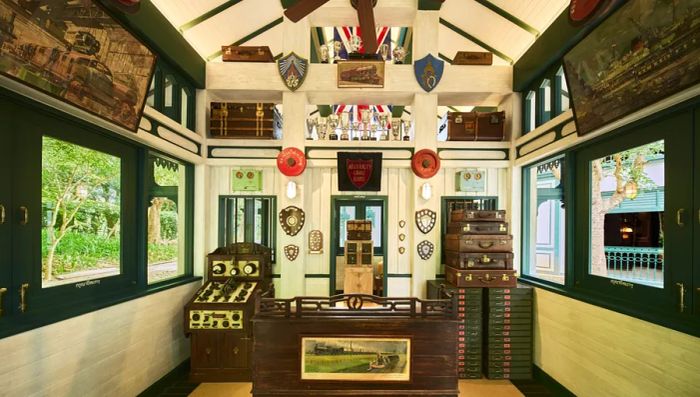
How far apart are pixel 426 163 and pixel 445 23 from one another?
7.63ft

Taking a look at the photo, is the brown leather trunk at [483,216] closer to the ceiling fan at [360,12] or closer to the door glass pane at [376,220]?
the door glass pane at [376,220]

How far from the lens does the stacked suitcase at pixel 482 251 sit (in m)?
4.04

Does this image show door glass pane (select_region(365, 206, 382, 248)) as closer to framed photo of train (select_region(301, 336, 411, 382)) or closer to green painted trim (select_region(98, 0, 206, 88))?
framed photo of train (select_region(301, 336, 411, 382))

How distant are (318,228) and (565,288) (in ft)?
11.1

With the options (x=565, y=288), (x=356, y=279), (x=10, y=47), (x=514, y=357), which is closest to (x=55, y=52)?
(x=10, y=47)

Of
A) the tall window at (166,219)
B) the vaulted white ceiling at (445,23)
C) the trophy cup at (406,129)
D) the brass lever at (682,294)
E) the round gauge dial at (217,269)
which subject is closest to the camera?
the brass lever at (682,294)

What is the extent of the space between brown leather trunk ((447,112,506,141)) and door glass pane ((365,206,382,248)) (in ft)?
5.39

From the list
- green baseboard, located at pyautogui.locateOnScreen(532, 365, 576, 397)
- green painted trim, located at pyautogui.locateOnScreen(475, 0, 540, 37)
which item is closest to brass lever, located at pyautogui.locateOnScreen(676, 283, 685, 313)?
green baseboard, located at pyautogui.locateOnScreen(532, 365, 576, 397)

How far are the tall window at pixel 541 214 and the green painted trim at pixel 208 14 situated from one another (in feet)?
15.7

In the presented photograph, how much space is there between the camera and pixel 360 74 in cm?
461

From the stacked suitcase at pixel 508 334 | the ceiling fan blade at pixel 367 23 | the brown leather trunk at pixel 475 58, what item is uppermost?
the brown leather trunk at pixel 475 58

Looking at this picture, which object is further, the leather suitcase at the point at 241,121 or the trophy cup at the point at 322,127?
the trophy cup at the point at 322,127

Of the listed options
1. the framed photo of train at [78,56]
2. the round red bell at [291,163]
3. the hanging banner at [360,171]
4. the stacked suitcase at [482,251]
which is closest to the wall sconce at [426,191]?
the stacked suitcase at [482,251]

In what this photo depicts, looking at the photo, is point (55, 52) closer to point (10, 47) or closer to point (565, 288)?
point (10, 47)
